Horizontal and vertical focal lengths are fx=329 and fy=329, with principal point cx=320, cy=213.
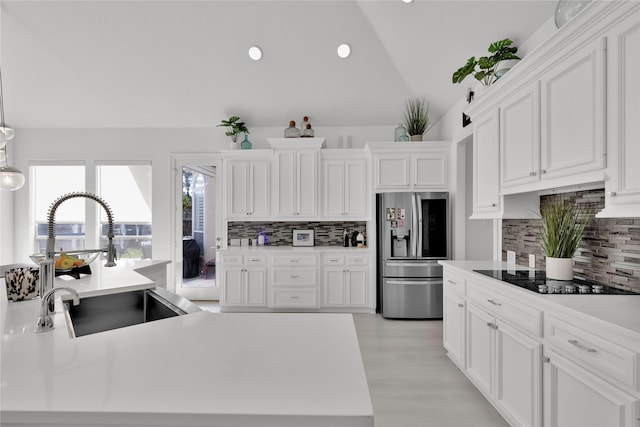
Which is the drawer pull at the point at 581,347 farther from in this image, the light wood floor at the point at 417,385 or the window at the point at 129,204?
the window at the point at 129,204

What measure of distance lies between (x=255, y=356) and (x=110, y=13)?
4698 mm

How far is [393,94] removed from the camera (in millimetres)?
4629

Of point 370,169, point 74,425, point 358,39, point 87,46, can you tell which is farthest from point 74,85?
point 74,425

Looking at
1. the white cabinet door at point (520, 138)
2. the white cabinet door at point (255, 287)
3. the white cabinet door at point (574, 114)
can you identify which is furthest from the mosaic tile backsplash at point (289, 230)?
the white cabinet door at point (574, 114)

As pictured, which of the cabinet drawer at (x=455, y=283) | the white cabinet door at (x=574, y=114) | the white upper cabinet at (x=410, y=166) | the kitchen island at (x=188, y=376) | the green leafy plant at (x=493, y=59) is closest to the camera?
the kitchen island at (x=188, y=376)

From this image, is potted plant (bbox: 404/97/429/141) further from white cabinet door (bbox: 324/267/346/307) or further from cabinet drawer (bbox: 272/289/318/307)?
cabinet drawer (bbox: 272/289/318/307)

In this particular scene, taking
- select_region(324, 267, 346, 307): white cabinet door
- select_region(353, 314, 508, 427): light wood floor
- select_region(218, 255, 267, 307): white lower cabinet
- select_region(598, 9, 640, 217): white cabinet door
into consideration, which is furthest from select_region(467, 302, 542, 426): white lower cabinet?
select_region(218, 255, 267, 307): white lower cabinet

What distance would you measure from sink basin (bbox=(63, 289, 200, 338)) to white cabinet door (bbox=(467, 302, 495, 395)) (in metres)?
1.89

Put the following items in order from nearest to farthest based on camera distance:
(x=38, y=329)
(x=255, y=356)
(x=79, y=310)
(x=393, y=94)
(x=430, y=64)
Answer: (x=255, y=356)
(x=38, y=329)
(x=79, y=310)
(x=430, y=64)
(x=393, y=94)

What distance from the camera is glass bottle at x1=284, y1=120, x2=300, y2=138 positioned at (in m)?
4.73

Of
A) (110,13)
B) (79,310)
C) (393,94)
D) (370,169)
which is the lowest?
(79,310)

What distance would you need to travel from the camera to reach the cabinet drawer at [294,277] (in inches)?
176

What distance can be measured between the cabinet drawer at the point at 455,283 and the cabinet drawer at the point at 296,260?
190 centimetres

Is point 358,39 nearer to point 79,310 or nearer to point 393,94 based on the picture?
point 393,94
